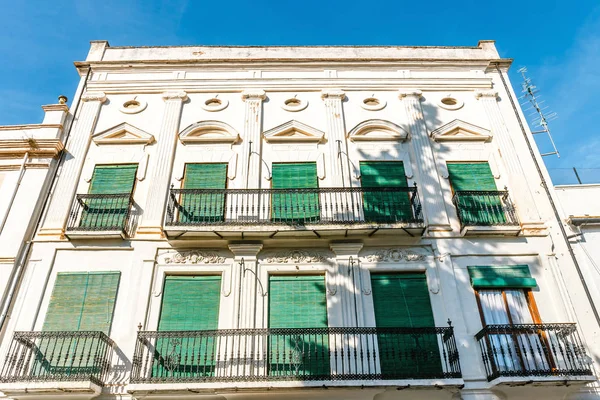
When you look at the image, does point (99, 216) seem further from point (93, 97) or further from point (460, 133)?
point (460, 133)

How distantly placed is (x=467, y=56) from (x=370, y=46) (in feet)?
9.53

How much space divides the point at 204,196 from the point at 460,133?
6.80 m

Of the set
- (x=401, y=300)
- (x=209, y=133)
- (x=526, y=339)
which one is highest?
(x=209, y=133)

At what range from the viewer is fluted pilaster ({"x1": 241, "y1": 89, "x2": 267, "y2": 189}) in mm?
11039

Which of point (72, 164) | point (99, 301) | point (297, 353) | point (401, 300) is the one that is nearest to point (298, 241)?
point (297, 353)

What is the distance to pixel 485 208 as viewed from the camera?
415 inches

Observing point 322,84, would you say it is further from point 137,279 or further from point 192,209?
point 137,279

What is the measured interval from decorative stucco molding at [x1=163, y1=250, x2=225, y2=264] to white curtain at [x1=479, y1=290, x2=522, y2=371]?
5.63m

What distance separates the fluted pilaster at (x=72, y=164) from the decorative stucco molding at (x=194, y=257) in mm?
2581

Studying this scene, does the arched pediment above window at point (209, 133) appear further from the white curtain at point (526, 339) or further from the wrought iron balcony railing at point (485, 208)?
the white curtain at point (526, 339)

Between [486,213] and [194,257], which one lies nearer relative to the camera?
[194,257]

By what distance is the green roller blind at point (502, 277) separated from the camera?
9.54 m

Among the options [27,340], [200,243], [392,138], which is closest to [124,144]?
[200,243]

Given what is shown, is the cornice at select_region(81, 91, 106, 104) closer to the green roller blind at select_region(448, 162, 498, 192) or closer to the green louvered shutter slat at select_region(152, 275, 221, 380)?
the green louvered shutter slat at select_region(152, 275, 221, 380)
